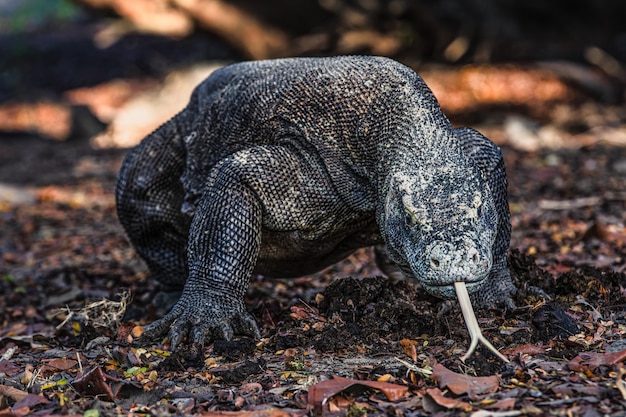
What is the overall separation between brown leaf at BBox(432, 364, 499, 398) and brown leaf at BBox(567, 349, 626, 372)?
355 millimetres

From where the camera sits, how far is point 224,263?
4.63m

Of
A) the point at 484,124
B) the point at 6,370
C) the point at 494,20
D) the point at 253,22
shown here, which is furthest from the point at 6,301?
the point at 494,20

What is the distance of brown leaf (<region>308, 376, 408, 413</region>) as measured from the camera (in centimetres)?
341

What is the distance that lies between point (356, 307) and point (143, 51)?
20.1 meters

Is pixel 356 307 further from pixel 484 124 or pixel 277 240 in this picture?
pixel 484 124

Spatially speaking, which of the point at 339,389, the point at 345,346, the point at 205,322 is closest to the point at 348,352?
the point at 345,346

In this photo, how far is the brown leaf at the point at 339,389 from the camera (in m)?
3.41

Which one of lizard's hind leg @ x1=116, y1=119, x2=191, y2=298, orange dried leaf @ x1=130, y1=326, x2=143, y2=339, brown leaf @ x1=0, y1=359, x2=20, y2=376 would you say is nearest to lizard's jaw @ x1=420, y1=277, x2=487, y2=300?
orange dried leaf @ x1=130, y1=326, x2=143, y2=339

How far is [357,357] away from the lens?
13.1 ft

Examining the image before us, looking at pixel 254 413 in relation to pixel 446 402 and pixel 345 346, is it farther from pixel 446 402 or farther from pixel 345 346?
pixel 345 346

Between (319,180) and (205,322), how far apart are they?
37.4 inches

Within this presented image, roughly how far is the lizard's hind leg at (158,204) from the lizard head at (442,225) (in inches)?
87.2

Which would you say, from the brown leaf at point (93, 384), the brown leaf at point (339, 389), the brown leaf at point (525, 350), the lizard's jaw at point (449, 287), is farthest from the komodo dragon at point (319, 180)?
the brown leaf at point (93, 384)

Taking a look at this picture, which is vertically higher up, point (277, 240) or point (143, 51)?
point (143, 51)
